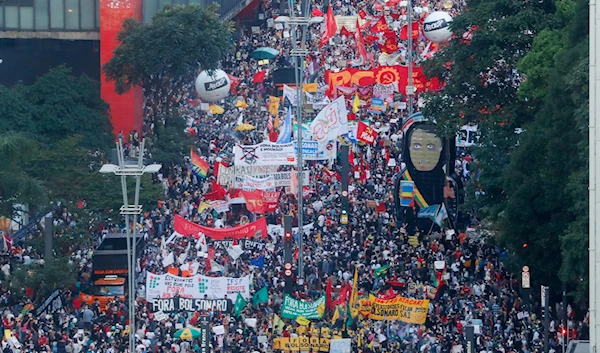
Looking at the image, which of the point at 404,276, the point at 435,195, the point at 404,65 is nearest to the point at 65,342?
the point at 404,276

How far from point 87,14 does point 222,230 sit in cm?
2544

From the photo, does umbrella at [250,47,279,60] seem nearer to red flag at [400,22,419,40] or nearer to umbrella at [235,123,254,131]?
red flag at [400,22,419,40]

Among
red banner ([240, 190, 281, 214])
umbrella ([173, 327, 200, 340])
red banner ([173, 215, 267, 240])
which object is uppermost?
red banner ([240, 190, 281, 214])

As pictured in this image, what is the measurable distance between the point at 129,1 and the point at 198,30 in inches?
217

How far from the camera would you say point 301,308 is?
2005 inches

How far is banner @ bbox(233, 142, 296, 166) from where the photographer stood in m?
61.2

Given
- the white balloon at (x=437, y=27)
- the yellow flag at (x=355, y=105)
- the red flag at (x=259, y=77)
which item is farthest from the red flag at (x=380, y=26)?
the yellow flag at (x=355, y=105)

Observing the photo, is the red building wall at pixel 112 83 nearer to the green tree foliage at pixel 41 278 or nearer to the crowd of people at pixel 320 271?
the crowd of people at pixel 320 271

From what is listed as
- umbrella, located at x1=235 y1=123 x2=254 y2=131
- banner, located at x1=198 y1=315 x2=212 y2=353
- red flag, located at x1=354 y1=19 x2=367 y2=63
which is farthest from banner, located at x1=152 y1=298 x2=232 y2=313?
red flag, located at x1=354 y1=19 x2=367 y2=63

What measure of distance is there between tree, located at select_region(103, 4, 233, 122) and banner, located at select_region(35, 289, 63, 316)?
19.4 m

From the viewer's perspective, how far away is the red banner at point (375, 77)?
72.9 metres

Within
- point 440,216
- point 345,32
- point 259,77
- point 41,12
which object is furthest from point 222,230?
point 345,32

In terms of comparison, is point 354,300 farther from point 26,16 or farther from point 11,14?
point 11,14

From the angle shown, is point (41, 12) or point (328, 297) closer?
point (328, 297)
